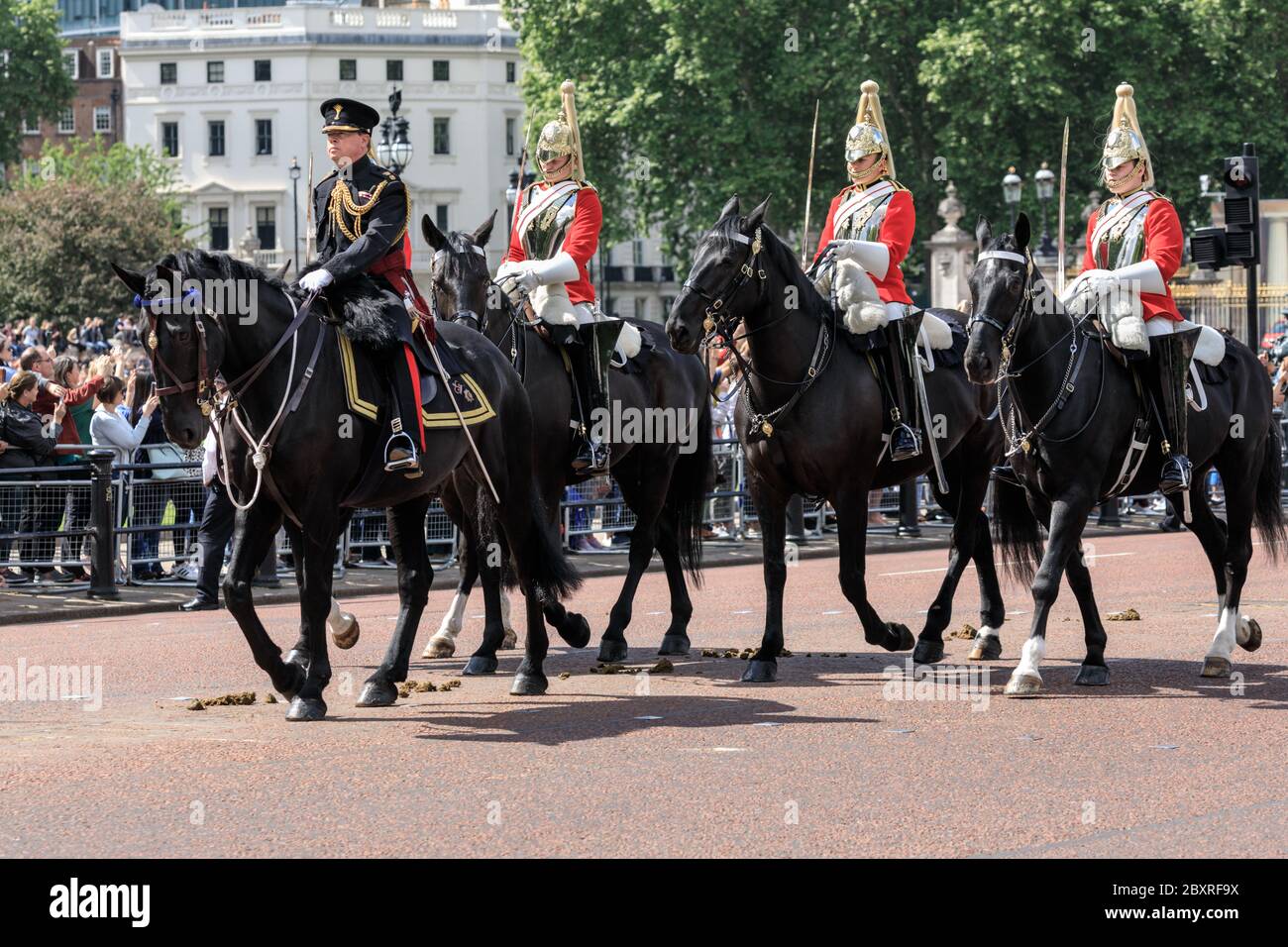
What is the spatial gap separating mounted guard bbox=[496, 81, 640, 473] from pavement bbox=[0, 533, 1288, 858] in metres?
1.54

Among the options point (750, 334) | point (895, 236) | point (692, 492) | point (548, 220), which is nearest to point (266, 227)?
point (692, 492)

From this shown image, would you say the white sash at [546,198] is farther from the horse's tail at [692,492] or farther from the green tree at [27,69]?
the green tree at [27,69]

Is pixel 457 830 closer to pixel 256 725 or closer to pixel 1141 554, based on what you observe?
pixel 256 725

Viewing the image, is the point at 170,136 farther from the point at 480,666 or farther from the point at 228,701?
the point at 228,701

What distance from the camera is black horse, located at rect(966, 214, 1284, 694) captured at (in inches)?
436

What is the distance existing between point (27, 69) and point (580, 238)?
260ft

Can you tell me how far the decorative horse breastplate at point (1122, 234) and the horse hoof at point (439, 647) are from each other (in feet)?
14.5

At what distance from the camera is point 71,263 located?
62375 millimetres

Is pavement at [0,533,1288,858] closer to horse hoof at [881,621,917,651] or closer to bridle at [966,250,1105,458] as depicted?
horse hoof at [881,621,917,651]

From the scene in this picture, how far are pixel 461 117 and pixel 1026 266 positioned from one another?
9171 centimetres

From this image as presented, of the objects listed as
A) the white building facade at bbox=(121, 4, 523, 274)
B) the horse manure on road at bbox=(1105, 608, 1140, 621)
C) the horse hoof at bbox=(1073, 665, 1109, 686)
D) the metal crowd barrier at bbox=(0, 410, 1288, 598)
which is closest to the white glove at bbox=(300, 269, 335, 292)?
the horse hoof at bbox=(1073, 665, 1109, 686)

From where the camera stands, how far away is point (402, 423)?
10.6m

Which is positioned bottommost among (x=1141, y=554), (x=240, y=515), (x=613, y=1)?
(x=1141, y=554)

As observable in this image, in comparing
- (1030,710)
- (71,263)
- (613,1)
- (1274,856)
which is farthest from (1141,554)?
(71,263)
